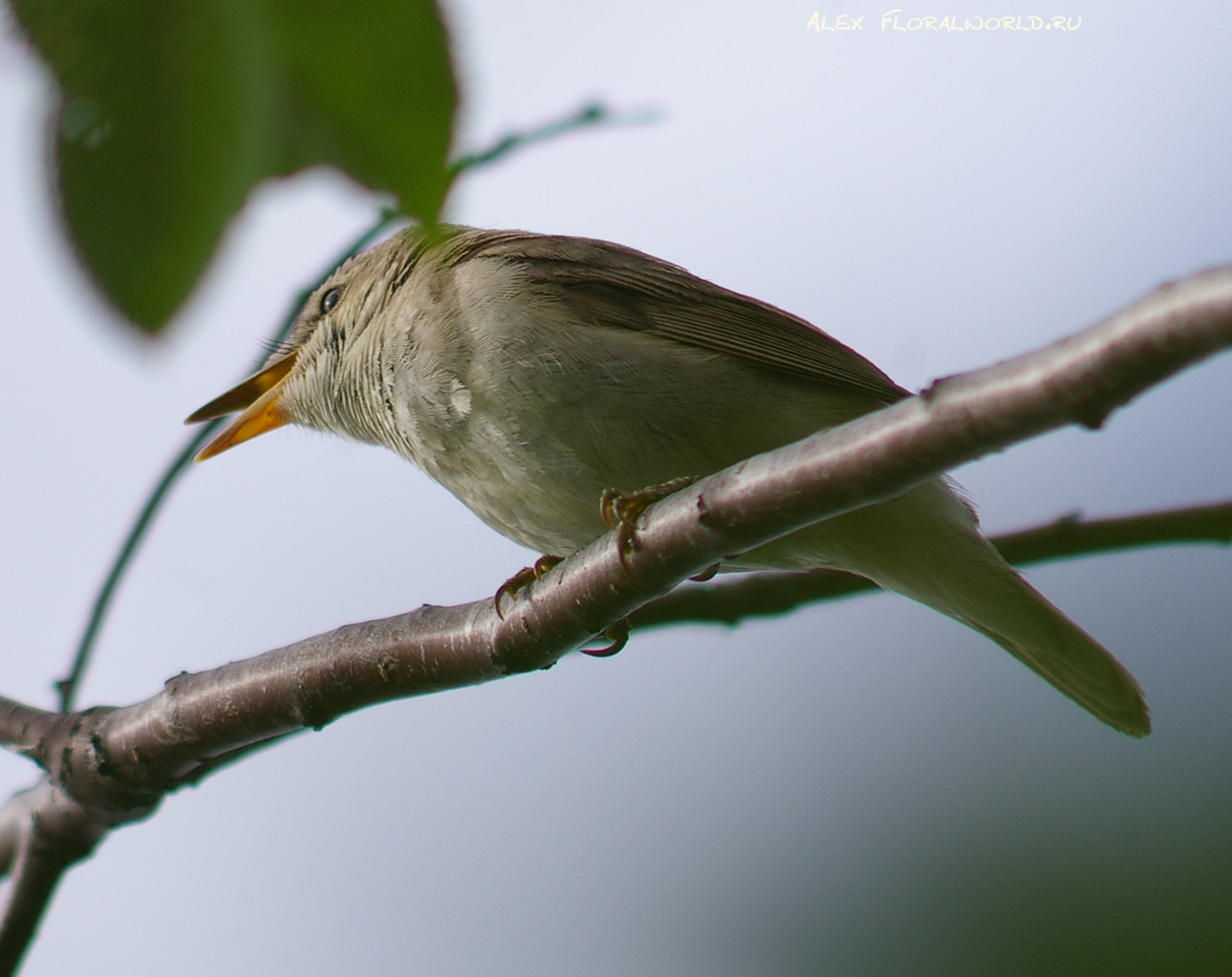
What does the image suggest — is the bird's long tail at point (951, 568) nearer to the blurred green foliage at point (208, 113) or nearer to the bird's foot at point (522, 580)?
the bird's foot at point (522, 580)

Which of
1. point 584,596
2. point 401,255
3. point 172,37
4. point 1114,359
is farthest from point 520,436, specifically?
point 172,37

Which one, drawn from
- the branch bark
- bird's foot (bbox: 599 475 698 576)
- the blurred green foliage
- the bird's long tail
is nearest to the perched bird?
the bird's long tail

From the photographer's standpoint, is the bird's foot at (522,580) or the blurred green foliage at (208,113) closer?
the blurred green foliage at (208,113)

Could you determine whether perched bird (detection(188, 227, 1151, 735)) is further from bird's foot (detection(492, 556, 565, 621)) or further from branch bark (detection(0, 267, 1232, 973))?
branch bark (detection(0, 267, 1232, 973))

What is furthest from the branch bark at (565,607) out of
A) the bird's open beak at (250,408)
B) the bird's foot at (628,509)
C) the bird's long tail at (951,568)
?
the bird's open beak at (250,408)

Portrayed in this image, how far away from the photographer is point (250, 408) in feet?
10.2

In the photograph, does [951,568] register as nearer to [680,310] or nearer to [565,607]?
[680,310]

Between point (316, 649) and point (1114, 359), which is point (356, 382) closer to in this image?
point (316, 649)

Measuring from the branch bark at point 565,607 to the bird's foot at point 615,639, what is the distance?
0.42 m

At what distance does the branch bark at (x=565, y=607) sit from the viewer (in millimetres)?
1035

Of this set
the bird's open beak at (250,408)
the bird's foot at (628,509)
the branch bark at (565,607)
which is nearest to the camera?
the branch bark at (565,607)

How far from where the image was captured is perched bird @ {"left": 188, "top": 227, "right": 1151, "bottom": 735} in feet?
7.21

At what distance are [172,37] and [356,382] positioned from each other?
7.13ft

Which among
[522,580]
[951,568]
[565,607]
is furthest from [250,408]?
[951,568]
